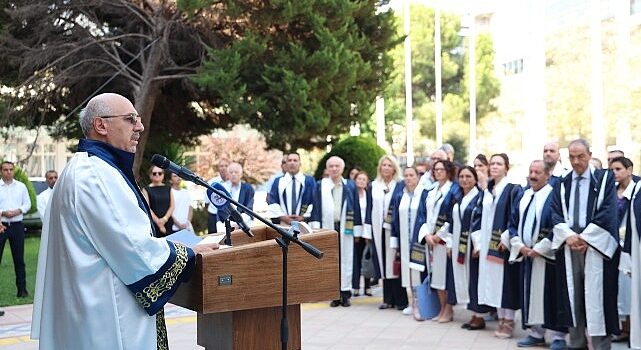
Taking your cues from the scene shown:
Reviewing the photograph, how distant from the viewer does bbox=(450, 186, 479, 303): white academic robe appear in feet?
31.3

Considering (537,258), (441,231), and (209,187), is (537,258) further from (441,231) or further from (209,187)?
(209,187)

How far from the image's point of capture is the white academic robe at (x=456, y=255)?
31.3 ft

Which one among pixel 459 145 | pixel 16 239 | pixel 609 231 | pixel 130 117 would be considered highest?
pixel 459 145

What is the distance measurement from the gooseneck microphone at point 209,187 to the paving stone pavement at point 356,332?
435 centimetres

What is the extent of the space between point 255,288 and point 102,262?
861 millimetres

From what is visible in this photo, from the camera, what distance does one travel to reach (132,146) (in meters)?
4.14

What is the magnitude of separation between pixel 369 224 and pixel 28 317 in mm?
4584

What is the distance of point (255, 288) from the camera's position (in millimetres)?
4375

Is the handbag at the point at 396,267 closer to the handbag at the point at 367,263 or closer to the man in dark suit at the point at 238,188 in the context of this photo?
the handbag at the point at 367,263

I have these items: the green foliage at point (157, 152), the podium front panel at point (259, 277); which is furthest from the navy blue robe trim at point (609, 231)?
the green foliage at point (157, 152)

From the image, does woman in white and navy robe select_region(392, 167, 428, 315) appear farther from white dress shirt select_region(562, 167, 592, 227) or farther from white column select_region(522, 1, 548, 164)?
white column select_region(522, 1, 548, 164)

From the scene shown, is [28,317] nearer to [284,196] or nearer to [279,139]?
[284,196]

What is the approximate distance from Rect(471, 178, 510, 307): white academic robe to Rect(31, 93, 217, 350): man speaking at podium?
18.2 feet

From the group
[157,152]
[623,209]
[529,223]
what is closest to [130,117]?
[529,223]
